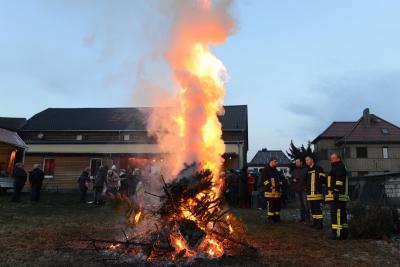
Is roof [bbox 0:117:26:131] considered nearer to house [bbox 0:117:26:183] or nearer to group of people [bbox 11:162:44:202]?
house [bbox 0:117:26:183]

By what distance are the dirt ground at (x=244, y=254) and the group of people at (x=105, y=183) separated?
497 centimetres

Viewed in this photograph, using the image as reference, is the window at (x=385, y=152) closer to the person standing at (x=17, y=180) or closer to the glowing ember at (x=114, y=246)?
the person standing at (x=17, y=180)

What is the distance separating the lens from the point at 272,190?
11.3 m

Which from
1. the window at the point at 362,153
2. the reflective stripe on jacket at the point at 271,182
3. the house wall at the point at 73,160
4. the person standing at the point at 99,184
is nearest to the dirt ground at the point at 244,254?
the reflective stripe on jacket at the point at 271,182

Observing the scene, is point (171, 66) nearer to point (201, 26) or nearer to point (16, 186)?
point (201, 26)

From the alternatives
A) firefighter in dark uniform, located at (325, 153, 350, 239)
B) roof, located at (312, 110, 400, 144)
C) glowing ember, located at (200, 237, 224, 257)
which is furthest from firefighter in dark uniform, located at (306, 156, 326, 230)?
roof, located at (312, 110, 400, 144)

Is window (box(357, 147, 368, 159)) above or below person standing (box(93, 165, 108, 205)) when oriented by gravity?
above

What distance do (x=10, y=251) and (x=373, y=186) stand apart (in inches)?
545

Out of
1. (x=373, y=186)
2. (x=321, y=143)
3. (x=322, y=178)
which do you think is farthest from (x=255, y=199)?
(x=321, y=143)

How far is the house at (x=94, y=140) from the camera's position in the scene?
94.3ft

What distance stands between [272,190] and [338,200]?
3.21 metres

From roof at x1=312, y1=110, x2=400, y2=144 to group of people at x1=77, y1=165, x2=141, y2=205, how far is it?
3190cm

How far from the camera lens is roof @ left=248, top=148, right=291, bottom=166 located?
191 ft

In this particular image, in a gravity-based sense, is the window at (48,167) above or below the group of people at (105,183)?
above
